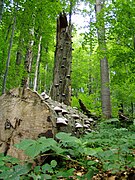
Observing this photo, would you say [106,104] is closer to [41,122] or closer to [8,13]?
[8,13]

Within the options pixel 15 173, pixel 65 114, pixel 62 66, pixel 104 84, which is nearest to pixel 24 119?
pixel 65 114

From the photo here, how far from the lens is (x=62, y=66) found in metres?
6.13

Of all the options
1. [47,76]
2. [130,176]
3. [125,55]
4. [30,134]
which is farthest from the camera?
[47,76]

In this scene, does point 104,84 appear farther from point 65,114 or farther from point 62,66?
point 65,114

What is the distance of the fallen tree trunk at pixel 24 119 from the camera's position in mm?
2629

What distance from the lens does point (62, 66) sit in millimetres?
6129

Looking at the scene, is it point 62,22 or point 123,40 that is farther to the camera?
point 62,22

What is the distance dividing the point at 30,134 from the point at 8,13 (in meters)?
5.98

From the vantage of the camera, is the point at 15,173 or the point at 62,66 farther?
the point at 62,66

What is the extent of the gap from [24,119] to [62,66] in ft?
11.5

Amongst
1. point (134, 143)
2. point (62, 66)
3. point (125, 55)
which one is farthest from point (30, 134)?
point (125, 55)

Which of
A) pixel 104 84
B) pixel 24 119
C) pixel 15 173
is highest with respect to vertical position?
pixel 104 84

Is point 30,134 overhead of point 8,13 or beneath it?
beneath

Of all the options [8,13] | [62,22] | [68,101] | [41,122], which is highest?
[8,13]
